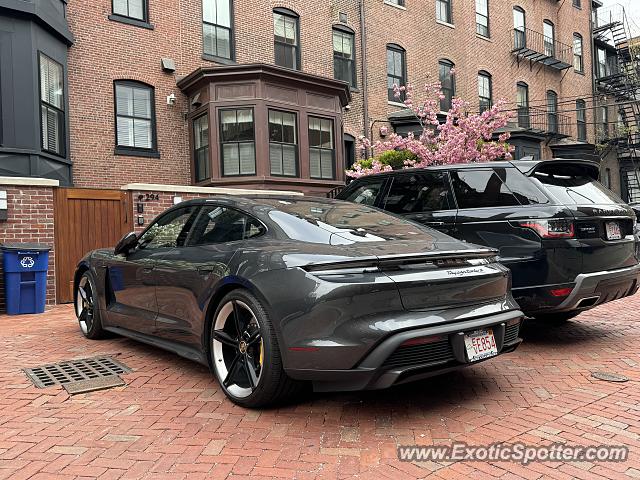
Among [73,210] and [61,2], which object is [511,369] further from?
[61,2]

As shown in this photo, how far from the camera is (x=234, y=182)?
44.2 ft

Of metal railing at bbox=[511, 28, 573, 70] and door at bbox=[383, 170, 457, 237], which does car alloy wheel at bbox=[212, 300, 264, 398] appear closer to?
door at bbox=[383, 170, 457, 237]

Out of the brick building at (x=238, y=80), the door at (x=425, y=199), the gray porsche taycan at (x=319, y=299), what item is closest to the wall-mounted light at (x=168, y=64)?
the brick building at (x=238, y=80)

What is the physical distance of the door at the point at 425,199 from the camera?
5398mm

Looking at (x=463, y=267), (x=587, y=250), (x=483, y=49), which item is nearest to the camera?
(x=463, y=267)

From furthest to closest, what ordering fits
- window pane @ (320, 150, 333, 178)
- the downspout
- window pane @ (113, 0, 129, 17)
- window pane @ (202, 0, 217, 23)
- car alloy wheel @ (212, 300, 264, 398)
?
the downspout
window pane @ (320, 150, 333, 178)
window pane @ (202, 0, 217, 23)
window pane @ (113, 0, 129, 17)
car alloy wheel @ (212, 300, 264, 398)

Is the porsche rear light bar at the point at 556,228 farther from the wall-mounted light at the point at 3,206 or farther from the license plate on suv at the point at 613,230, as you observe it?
the wall-mounted light at the point at 3,206

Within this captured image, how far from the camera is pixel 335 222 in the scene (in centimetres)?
373

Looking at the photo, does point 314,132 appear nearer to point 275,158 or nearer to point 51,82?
point 275,158

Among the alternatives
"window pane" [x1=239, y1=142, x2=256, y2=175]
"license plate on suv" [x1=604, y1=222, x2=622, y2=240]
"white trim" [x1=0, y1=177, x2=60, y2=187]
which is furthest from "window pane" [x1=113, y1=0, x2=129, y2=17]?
"license plate on suv" [x1=604, y1=222, x2=622, y2=240]

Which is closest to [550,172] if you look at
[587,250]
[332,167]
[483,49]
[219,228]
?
[587,250]

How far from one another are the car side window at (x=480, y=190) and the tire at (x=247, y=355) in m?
2.81

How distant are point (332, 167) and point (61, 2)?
7896mm

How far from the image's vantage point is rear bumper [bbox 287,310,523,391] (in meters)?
2.91
